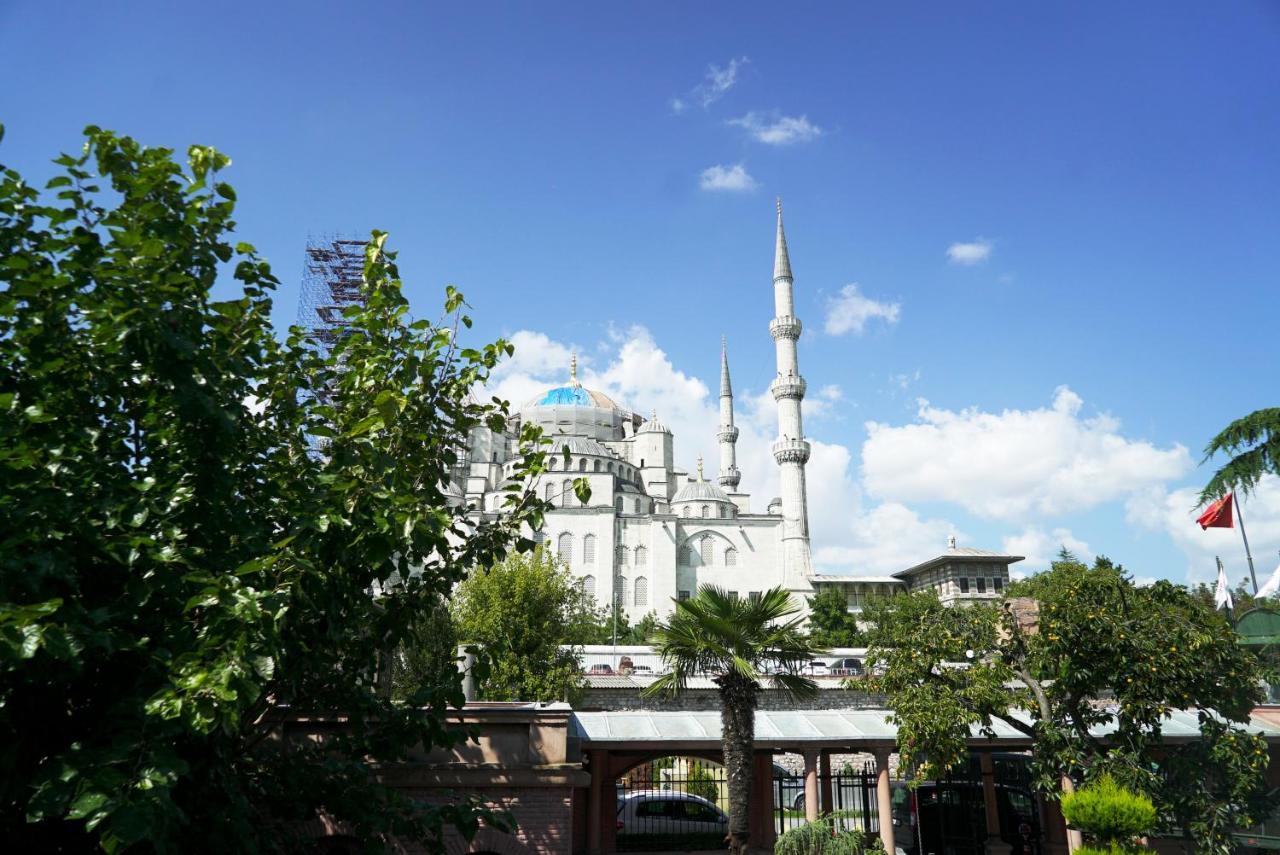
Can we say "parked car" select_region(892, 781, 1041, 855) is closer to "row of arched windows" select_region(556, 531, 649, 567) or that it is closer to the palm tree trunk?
the palm tree trunk

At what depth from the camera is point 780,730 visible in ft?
43.0

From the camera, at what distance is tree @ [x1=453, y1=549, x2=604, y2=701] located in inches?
914

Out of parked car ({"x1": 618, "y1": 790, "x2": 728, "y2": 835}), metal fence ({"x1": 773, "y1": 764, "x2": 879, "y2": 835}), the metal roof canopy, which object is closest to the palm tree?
the metal roof canopy

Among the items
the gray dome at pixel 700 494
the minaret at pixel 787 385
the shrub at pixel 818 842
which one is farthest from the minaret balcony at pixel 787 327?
the shrub at pixel 818 842

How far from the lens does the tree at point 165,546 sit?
484 cm

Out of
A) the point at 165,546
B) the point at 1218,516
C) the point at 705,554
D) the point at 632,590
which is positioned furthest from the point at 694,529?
the point at 165,546

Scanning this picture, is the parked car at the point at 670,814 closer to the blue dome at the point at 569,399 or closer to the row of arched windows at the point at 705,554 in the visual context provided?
the row of arched windows at the point at 705,554

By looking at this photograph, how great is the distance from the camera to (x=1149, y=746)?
13.2 m

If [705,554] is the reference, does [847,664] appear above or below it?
below

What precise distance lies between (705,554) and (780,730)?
5082 cm

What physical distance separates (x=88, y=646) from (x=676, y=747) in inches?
348

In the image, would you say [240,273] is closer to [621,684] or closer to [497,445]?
[621,684]

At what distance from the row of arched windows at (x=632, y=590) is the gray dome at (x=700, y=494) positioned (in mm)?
7759

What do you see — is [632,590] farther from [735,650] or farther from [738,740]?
[735,650]
